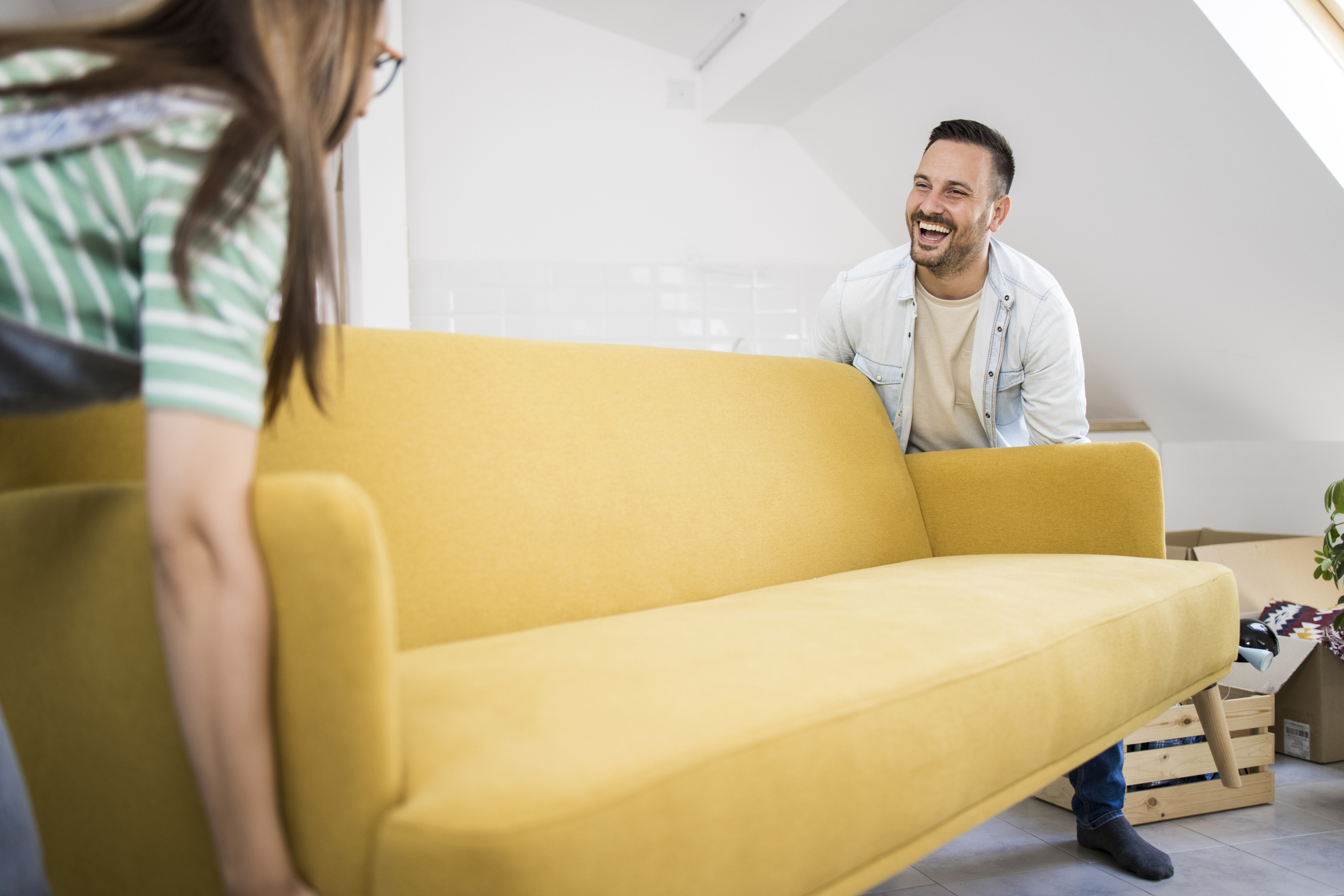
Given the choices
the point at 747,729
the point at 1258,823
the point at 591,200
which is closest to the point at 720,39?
the point at 591,200

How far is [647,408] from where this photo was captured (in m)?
1.46

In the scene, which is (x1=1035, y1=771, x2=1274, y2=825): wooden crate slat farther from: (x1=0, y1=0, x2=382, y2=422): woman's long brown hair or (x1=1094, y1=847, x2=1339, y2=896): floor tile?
(x1=0, y1=0, x2=382, y2=422): woman's long brown hair

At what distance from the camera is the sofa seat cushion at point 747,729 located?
1.88 feet

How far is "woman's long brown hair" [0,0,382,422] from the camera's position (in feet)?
1.96

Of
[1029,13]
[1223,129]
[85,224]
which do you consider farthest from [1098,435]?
[85,224]

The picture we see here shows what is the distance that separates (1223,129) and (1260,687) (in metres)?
1.50

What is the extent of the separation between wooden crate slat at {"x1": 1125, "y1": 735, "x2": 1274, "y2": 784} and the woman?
1.72 metres

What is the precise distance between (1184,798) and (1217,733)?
292 millimetres

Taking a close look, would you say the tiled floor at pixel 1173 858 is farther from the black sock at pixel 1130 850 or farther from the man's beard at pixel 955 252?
the man's beard at pixel 955 252

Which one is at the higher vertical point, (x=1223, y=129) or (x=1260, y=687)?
(x=1223, y=129)

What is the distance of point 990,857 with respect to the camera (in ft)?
5.37

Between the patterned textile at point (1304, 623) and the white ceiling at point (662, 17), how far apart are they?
2.69 metres

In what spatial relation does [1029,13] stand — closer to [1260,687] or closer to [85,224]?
[1260,687]

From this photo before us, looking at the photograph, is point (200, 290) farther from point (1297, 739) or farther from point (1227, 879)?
point (1297, 739)
